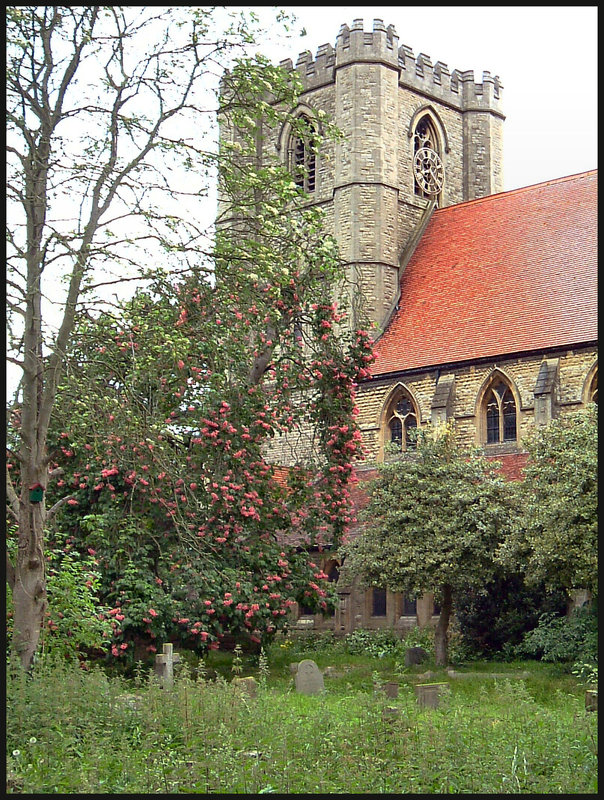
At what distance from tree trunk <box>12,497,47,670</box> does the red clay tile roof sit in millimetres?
17001

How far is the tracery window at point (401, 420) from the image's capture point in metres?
30.0

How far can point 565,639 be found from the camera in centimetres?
1988

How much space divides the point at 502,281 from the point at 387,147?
678 centimetres

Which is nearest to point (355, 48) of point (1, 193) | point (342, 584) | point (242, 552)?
point (342, 584)

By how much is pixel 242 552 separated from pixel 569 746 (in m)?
9.89

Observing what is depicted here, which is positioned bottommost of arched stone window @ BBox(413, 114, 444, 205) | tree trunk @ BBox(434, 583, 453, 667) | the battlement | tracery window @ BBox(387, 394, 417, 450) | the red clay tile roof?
tree trunk @ BBox(434, 583, 453, 667)

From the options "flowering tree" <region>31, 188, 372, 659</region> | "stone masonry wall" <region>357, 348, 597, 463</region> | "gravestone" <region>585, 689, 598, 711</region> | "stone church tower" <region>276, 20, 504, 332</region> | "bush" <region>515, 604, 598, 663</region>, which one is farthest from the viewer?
"stone church tower" <region>276, 20, 504, 332</region>

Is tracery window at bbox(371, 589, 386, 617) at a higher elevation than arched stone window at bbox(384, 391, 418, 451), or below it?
below

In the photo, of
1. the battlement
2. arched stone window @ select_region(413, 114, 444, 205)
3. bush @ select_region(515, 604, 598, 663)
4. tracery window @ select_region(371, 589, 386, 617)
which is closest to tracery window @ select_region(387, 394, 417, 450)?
tracery window @ select_region(371, 589, 386, 617)

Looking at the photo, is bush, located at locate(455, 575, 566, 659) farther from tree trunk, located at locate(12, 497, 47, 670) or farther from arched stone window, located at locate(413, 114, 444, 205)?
arched stone window, located at locate(413, 114, 444, 205)

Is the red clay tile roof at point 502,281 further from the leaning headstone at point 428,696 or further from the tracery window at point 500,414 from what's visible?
the leaning headstone at point 428,696

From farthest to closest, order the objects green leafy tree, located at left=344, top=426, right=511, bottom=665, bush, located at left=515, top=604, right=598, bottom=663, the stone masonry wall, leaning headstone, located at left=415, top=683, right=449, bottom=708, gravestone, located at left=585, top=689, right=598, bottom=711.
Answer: the stone masonry wall < green leafy tree, located at left=344, top=426, right=511, bottom=665 < bush, located at left=515, top=604, right=598, bottom=663 < leaning headstone, located at left=415, top=683, right=449, bottom=708 < gravestone, located at left=585, top=689, right=598, bottom=711

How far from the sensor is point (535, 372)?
27.5m

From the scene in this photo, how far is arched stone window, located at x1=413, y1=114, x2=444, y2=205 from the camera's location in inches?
1436
